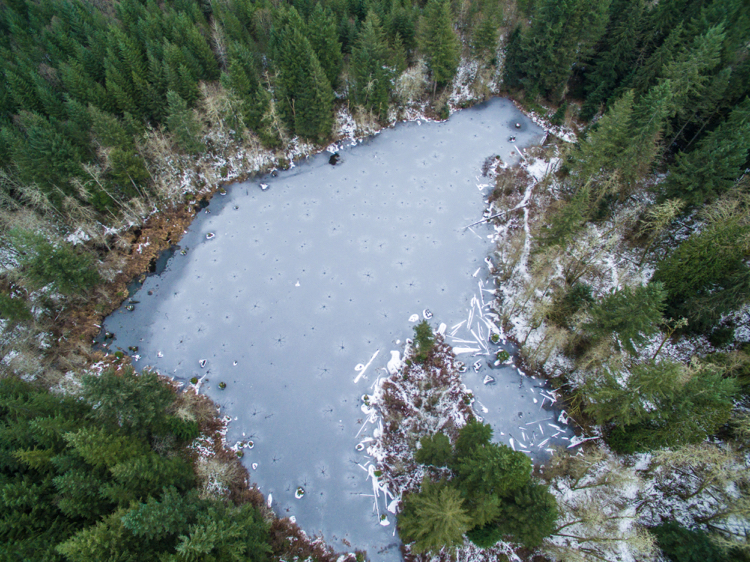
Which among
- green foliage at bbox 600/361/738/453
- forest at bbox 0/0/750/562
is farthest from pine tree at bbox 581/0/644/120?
green foliage at bbox 600/361/738/453

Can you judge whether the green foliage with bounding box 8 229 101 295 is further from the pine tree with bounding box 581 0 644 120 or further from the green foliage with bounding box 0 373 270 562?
the pine tree with bounding box 581 0 644 120

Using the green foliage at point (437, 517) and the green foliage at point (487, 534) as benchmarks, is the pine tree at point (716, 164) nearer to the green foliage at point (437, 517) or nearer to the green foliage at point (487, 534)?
the green foliage at point (487, 534)

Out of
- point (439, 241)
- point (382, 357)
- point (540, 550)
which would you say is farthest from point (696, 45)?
point (540, 550)

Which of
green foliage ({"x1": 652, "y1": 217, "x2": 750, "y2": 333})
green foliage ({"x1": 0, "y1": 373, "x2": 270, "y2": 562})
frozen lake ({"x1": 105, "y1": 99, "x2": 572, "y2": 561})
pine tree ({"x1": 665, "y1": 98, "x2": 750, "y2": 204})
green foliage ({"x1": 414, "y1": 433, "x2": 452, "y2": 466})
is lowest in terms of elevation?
frozen lake ({"x1": 105, "y1": 99, "x2": 572, "y2": 561})

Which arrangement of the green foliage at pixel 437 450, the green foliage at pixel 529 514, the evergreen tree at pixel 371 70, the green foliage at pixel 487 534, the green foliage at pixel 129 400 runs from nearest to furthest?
the green foliage at pixel 529 514 < the green foliage at pixel 487 534 < the green foliage at pixel 129 400 < the green foliage at pixel 437 450 < the evergreen tree at pixel 371 70

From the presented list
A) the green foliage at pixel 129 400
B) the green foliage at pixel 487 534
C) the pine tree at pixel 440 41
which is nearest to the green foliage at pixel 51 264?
the green foliage at pixel 129 400

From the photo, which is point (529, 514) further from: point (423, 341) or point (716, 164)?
point (716, 164)

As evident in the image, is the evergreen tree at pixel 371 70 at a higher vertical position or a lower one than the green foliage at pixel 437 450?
higher
